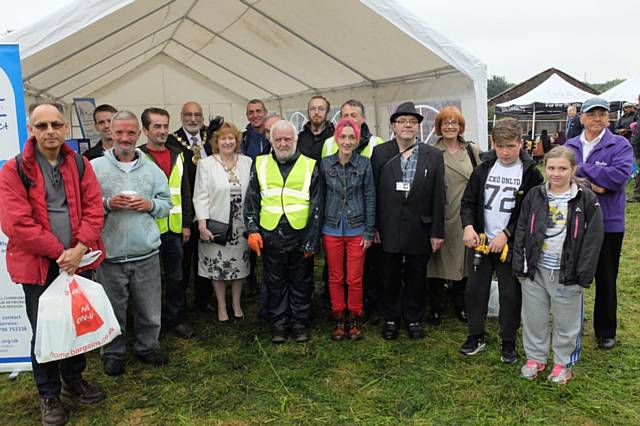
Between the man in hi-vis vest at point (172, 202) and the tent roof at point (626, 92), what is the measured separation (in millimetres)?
14760

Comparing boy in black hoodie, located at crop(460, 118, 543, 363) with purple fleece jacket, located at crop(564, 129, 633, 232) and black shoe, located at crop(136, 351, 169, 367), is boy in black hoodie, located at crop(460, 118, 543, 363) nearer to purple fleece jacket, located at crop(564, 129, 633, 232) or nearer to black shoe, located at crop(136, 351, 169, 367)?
purple fleece jacket, located at crop(564, 129, 633, 232)

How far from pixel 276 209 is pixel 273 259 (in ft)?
1.20

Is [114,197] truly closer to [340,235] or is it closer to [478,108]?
[340,235]

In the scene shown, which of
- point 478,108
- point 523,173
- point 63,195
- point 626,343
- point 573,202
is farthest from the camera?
point 478,108

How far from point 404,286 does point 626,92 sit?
15.0 metres

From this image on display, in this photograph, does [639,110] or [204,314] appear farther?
[639,110]

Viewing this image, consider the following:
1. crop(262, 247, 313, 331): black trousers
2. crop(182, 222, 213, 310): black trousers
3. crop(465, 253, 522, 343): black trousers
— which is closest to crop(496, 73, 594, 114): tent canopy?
crop(465, 253, 522, 343): black trousers

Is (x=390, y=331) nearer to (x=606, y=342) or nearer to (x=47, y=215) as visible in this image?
(x=606, y=342)

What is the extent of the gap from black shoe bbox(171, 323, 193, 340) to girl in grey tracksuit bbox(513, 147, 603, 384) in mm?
2356

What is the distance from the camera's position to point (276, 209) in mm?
3330

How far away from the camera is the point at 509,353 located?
3.14 metres

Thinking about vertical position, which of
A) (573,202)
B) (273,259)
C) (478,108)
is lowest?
(273,259)

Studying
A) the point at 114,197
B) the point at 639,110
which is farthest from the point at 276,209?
the point at 639,110

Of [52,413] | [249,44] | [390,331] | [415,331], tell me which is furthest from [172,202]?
[249,44]
